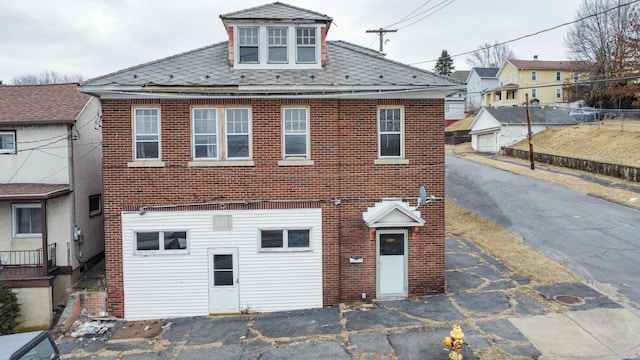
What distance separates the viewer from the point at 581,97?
5809 centimetres

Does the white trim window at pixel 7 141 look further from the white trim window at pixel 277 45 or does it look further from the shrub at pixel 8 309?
the white trim window at pixel 277 45

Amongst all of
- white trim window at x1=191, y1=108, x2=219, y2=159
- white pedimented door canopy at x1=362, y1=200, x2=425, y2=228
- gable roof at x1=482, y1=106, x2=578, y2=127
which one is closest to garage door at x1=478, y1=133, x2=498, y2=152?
gable roof at x1=482, y1=106, x2=578, y2=127

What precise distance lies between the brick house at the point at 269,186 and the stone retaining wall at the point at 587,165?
20604 mm

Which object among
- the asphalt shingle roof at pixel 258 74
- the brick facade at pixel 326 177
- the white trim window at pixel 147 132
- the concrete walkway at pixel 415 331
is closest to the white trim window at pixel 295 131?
the brick facade at pixel 326 177

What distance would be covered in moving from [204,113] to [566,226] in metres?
17.0

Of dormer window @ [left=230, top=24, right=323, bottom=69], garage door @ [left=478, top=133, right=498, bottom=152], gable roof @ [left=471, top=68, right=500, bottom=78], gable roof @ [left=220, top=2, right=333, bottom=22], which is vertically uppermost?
gable roof @ [left=471, top=68, right=500, bottom=78]

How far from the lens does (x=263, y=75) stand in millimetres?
13156

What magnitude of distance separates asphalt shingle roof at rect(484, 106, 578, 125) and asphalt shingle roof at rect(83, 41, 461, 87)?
32788 millimetres

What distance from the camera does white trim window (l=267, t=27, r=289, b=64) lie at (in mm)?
13656

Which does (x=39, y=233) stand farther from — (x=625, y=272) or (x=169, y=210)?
(x=625, y=272)

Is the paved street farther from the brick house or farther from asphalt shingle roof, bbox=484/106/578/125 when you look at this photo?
asphalt shingle roof, bbox=484/106/578/125

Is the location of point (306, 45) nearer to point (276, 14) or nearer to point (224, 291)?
point (276, 14)

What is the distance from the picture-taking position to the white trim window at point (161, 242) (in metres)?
13.0

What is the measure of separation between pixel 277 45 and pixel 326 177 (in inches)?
178
